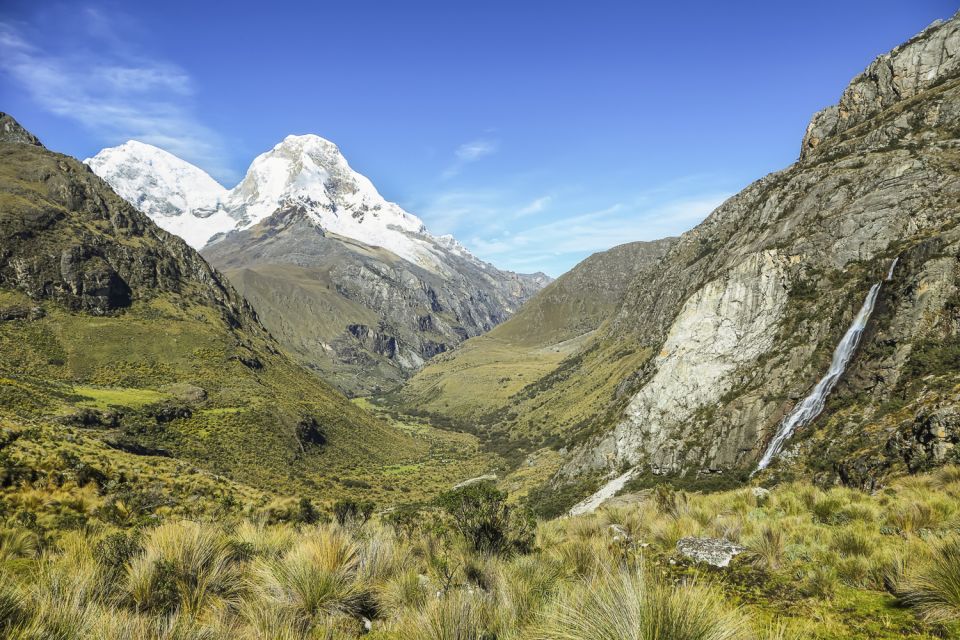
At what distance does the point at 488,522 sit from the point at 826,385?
123 feet

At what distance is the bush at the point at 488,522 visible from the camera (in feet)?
36.8

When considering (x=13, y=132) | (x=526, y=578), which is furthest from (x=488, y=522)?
(x=13, y=132)

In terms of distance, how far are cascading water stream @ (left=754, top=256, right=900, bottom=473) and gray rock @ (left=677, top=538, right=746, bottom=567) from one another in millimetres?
32300

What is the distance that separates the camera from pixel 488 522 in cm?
1170

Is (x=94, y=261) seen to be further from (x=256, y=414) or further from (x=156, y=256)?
(x=256, y=414)

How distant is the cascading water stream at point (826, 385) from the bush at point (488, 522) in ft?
103

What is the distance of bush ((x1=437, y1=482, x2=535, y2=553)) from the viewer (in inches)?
441

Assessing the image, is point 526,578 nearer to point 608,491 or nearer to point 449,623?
point 449,623

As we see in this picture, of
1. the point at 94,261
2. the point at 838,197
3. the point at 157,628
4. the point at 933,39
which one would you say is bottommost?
the point at 157,628

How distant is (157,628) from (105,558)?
453cm

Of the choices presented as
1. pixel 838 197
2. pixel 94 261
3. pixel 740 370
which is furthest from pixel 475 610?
pixel 94 261

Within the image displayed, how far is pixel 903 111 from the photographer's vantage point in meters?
59.6

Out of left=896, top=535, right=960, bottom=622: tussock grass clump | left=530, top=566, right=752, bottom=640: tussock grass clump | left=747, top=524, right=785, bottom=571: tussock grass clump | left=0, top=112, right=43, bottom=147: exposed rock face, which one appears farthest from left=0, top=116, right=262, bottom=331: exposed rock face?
left=896, top=535, right=960, bottom=622: tussock grass clump

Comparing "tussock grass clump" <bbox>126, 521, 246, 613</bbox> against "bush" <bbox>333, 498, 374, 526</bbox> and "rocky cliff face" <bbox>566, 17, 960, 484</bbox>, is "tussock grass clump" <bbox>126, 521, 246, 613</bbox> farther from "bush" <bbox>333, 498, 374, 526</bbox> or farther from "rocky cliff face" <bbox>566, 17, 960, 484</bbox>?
"rocky cliff face" <bbox>566, 17, 960, 484</bbox>
